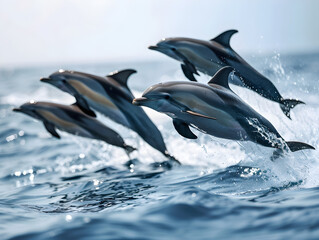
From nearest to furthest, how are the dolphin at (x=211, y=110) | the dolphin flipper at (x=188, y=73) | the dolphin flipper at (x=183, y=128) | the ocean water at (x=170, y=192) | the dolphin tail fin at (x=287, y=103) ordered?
1. the ocean water at (x=170, y=192)
2. the dolphin at (x=211, y=110)
3. the dolphin flipper at (x=183, y=128)
4. the dolphin tail fin at (x=287, y=103)
5. the dolphin flipper at (x=188, y=73)

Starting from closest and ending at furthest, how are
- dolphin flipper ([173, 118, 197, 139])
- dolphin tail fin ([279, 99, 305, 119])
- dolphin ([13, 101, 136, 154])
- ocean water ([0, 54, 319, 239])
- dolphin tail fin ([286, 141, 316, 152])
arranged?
ocean water ([0, 54, 319, 239]), dolphin flipper ([173, 118, 197, 139]), dolphin tail fin ([286, 141, 316, 152]), dolphin tail fin ([279, 99, 305, 119]), dolphin ([13, 101, 136, 154])

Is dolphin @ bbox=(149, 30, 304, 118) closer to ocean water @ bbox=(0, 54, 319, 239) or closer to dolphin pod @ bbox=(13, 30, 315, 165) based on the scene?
dolphin pod @ bbox=(13, 30, 315, 165)

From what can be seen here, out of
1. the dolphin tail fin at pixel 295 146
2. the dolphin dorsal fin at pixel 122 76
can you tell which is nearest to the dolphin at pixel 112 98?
the dolphin dorsal fin at pixel 122 76

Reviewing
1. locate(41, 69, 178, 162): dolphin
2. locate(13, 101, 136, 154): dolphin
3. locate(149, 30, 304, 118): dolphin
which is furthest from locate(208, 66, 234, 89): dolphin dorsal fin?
locate(13, 101, 136, 154): dolphin

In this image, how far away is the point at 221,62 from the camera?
6328 mm

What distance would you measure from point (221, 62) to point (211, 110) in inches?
47.9

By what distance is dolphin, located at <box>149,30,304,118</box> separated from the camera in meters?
6.25

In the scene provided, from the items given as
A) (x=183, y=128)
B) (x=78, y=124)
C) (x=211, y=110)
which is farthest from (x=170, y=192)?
(x=78, y=124)

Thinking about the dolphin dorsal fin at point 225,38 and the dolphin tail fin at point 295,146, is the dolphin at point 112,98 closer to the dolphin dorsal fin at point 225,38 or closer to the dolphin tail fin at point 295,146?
the dolphin dorsal fin at point 225,38

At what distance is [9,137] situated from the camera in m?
13.9

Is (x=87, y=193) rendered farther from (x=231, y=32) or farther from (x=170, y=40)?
(x=231, y=32)

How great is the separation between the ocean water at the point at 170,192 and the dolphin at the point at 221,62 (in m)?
0.66

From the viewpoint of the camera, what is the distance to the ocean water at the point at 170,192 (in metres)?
3.95

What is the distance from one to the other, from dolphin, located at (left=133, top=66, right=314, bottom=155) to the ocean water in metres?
0.45
